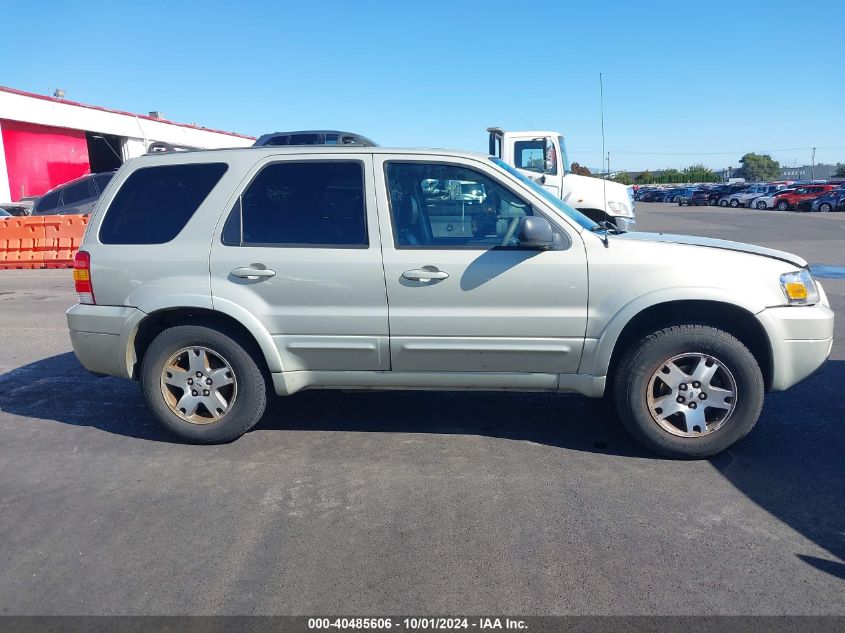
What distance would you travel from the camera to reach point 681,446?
4605 millimetres

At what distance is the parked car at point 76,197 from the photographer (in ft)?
60.4

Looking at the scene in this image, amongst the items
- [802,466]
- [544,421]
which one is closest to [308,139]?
[544,421]

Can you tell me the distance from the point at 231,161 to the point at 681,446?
3490 mm

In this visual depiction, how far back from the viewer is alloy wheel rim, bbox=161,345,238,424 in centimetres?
495

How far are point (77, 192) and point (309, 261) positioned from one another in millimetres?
16375

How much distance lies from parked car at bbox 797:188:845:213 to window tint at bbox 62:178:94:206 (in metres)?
39.4

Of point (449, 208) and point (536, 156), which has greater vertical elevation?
point (536, 156)

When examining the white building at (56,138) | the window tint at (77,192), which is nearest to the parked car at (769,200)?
the white building at (56,138)

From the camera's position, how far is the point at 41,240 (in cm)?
1616

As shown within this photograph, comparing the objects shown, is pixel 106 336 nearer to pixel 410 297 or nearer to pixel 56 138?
pixel 410 297

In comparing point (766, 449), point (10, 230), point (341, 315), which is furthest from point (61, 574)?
point (10, 230)

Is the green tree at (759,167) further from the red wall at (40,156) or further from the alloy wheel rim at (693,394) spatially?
the alloy wheel rim at (693,394)

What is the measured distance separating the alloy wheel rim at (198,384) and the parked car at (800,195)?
4601cm

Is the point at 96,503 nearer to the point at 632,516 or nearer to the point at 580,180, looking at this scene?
the point at 632,516
